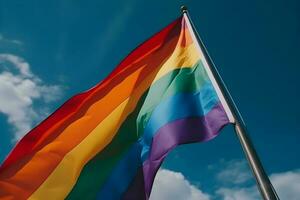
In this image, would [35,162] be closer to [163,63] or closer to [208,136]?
[163,63]

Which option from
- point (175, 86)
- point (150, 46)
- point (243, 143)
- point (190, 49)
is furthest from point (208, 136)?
point (150, 46)

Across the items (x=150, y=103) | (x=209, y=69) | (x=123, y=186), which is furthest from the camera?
(x=150, y=103)

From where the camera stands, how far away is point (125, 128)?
8945 millimetres

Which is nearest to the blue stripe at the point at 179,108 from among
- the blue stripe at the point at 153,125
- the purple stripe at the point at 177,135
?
the blue stripe at the point at 153,125

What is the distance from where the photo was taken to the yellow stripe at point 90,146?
29.1 feet

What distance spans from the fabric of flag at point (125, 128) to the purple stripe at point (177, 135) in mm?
18

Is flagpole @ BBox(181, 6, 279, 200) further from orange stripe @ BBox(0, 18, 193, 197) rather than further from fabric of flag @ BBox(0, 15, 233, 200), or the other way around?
orange stripe @ BBox(0, 18, 193, 197)

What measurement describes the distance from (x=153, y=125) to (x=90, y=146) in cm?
172

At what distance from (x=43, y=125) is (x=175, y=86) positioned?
3204mm

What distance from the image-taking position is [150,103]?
884 cm

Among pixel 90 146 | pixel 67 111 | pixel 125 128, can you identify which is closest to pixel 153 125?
pixel 125 128

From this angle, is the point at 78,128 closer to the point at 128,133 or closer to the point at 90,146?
the point at 90,146

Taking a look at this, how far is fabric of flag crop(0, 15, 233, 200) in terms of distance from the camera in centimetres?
759

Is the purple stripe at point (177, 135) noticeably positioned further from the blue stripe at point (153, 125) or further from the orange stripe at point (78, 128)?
the orange stripe at point (78, 128)
